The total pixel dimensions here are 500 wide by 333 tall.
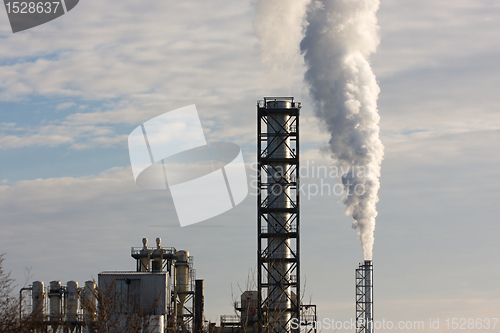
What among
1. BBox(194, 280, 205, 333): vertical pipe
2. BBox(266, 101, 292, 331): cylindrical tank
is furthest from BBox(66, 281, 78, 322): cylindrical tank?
BBox(266, 101, 292, 331): cylindrical tank

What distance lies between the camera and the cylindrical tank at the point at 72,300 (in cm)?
5866

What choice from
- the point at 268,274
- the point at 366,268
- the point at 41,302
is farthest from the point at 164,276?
the point at 366,268

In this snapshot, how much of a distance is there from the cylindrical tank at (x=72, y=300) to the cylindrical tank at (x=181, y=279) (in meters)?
8.93

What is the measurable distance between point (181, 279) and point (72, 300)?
9744mm

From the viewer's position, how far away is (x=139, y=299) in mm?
45062

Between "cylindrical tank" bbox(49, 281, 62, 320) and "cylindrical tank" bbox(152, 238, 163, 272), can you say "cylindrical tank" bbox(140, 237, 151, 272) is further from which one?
"cylindrical tank" bbox(49, 281, 62, 320)

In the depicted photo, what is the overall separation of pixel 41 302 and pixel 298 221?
79.6 feet

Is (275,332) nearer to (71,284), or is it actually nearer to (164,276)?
(164,276)

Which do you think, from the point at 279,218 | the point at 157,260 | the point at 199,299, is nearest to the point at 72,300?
the point at 157,260

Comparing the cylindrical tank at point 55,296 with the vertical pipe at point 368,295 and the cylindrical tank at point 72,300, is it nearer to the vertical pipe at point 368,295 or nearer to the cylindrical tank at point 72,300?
the cylindrical tank at point 72,300

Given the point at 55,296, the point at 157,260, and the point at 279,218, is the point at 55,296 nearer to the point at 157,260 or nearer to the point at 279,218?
the point at 157,260

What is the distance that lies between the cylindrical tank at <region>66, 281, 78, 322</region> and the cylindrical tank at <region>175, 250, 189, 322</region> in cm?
893

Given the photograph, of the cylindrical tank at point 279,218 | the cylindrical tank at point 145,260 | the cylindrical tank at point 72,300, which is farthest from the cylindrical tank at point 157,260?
the cylindrical tank at point 279,218

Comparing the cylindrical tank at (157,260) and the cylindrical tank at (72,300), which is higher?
the cylindrical tank at (157,260)
